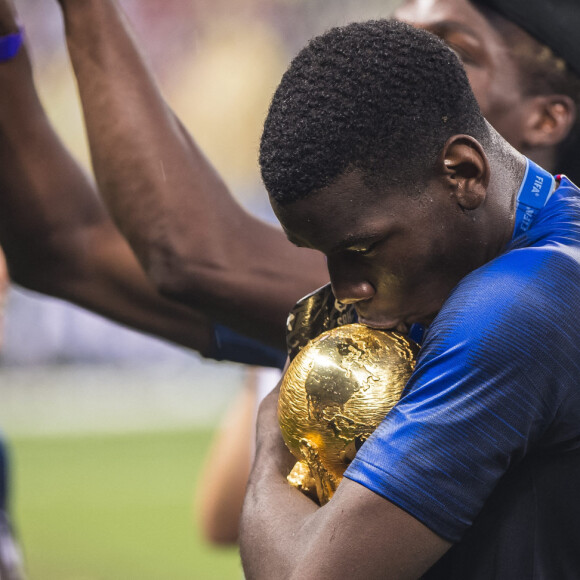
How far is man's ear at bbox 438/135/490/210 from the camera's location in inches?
52.5

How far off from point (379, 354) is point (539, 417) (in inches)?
10.5

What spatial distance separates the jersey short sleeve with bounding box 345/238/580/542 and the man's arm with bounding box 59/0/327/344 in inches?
45.0

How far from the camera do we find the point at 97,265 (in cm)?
270

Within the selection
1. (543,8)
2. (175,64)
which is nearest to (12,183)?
(543,8)

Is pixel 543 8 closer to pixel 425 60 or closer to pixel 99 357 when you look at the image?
pixel 425 60

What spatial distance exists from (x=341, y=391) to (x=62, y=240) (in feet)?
4.91

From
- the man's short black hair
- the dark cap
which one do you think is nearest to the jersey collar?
the man's short black hair

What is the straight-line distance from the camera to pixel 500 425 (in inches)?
48.1

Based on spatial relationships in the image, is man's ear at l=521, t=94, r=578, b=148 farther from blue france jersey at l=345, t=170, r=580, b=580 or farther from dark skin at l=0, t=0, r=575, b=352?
blue france jersey at l=345, t=170, r=580, b=580

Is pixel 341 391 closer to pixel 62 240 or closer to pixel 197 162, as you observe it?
pixel 197 162

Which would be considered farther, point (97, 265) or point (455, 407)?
point (97, 265)

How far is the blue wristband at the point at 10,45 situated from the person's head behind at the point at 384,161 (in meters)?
1.25

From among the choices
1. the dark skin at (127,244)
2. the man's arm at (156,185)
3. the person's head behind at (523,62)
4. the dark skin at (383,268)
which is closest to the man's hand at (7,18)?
the dark skin at (127,244)

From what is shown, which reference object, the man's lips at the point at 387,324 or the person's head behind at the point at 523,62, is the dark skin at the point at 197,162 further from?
the man's lips at the point at 387,324
